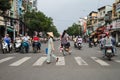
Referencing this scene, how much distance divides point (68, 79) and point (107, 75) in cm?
187

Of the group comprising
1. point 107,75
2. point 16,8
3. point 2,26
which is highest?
point 16,8

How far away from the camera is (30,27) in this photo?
82812 millimetres

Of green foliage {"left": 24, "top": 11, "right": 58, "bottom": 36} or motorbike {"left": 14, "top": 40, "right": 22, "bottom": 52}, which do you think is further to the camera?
green foliage {"left": 24, "top": 11, "right": 58, "bottom": 36}

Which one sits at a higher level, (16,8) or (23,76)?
(16,8)

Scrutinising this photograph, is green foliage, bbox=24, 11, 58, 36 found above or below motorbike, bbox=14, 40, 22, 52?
above

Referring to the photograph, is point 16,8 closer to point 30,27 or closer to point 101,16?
point 30,27

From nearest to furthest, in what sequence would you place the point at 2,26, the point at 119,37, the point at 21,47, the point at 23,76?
1. the point at 23,76
2. the point at 21,47
3. the point at 2,26
4. the point at 119,37

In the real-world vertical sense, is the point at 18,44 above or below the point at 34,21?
below

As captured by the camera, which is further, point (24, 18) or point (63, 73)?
point (24, 18)

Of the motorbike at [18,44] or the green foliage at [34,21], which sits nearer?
the motorbike at [18,44]

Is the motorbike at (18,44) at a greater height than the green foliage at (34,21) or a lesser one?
lesser

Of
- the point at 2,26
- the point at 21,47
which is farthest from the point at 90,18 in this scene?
the point at 21,47

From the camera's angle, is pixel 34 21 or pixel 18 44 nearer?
pixel 18 44

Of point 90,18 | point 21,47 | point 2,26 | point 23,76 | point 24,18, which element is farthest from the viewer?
point 90,18
